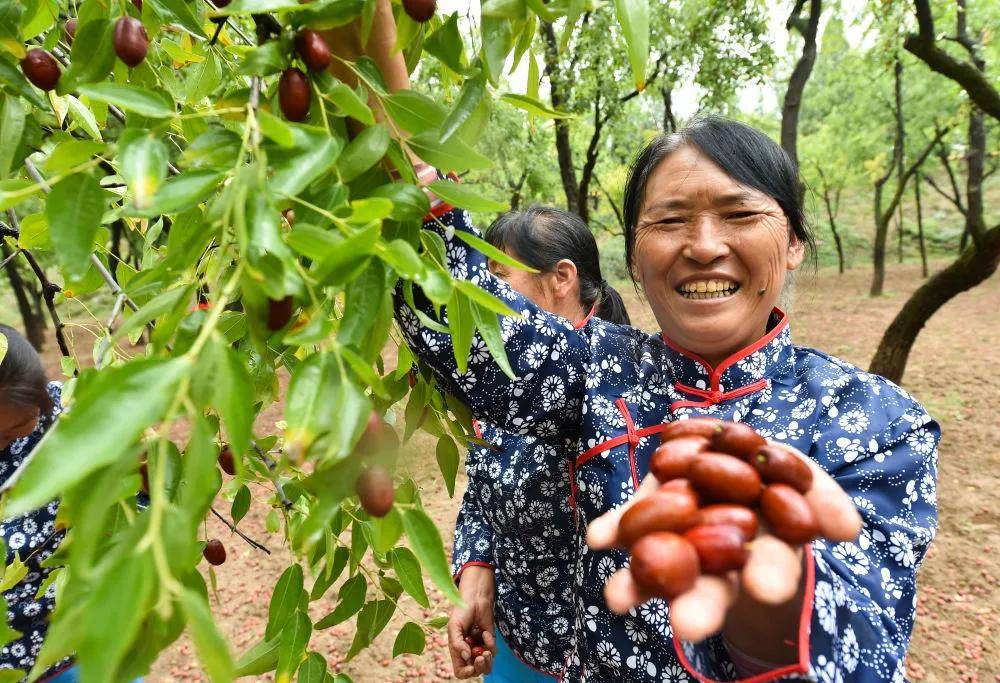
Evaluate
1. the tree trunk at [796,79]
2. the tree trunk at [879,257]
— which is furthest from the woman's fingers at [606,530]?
the tree trunk at [879,257]

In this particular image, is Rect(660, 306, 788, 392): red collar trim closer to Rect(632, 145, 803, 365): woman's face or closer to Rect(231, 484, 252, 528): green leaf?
Rect(632, 145, 803, 365): woman's face

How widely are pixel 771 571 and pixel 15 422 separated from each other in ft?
7.86

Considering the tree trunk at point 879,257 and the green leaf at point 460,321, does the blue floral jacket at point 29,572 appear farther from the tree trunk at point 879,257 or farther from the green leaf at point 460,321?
the tree trunk at point 879,257

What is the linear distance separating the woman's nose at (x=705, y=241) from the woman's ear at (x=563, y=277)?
1011 millimetres

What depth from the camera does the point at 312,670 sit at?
1.04 m

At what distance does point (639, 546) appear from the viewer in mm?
667

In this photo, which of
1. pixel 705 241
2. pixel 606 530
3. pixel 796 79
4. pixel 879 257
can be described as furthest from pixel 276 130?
pixel 879 257

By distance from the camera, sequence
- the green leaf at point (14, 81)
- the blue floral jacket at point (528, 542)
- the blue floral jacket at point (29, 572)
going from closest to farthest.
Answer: the green leaf at point (14, 81), the blue floral jacket at point (528, 542), the blue floral jacket at point (29, 572)

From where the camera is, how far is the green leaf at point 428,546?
686mm

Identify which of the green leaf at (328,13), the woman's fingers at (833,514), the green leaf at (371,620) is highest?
the green leaf at (328,13)

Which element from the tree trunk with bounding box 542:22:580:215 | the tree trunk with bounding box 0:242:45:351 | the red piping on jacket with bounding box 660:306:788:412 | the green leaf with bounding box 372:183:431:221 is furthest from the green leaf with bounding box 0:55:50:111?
the tree trunk with bounding box 0:242:45:351

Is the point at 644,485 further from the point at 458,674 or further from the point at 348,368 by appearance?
the point at 458,674

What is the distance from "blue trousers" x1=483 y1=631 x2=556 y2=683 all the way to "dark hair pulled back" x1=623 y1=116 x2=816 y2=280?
4.74ft

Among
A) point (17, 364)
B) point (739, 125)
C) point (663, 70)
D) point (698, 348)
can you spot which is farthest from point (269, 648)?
point (663, 70)
